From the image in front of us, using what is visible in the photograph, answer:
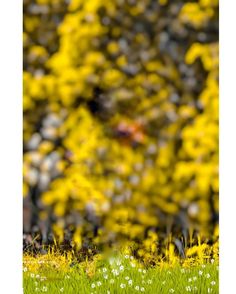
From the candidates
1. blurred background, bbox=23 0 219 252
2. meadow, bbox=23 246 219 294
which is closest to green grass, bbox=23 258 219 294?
meadow, bbox=23 246 219 294

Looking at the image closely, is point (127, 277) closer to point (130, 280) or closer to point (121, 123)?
point (130, 280)

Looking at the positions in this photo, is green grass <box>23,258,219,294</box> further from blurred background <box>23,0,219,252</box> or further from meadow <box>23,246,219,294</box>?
blurred background <box>23,0,219,252</box>

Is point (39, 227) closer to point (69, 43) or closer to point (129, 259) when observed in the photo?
point (129, 259)

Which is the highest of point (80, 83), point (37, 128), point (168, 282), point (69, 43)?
point (69, 43)

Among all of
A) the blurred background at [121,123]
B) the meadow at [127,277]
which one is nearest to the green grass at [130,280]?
the meadow at [127,277]

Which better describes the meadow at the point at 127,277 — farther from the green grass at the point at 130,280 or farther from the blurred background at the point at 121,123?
the blurred background at the point at 121,123
